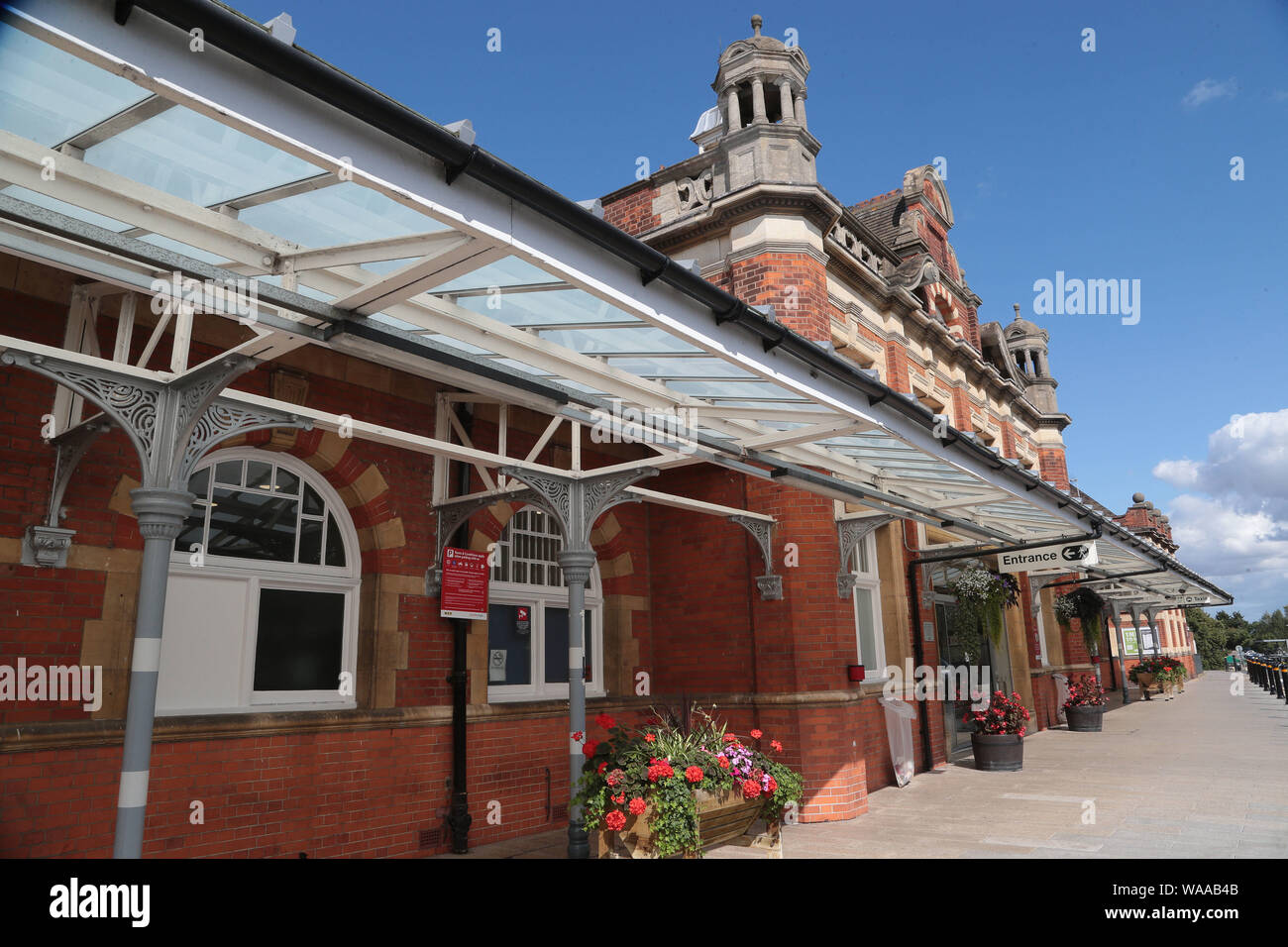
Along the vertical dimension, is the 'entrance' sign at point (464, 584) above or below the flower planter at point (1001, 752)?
above

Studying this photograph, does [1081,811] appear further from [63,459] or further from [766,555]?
[63,459]

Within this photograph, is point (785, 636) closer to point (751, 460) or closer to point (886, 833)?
point (886, 833)

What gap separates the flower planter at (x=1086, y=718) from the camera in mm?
16281

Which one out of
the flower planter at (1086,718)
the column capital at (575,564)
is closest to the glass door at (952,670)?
the flower planter at (1086,718)

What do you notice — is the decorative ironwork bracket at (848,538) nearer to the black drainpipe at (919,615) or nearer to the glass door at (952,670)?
the black drainpipe at (919,615)

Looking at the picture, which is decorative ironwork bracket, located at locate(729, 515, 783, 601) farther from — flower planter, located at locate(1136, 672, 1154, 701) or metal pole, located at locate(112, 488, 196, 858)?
flower planter, located at locate(1136, 672, 1154, 701)

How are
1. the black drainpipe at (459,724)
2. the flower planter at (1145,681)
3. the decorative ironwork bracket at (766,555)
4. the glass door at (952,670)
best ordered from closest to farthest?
1. the black drainpipe at (459,724)
2. the decorative ironwork bracket at (766,555)
3. the glass door at (952,670)
4. the flower planter at (1145,681)

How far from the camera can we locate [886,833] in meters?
7.70

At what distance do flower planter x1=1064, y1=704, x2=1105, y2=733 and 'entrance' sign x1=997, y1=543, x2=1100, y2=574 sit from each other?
6589 millimetres

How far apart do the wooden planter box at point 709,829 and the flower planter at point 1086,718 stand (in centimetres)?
1246

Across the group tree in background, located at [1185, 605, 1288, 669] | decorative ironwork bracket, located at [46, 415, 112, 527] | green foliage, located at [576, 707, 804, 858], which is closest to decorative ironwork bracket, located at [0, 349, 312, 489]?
decorative ironwork bracket, located at [46, 415, 112, 527]

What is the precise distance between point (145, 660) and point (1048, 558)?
10.6m

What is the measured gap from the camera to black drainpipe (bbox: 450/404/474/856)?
7164 millimetres
